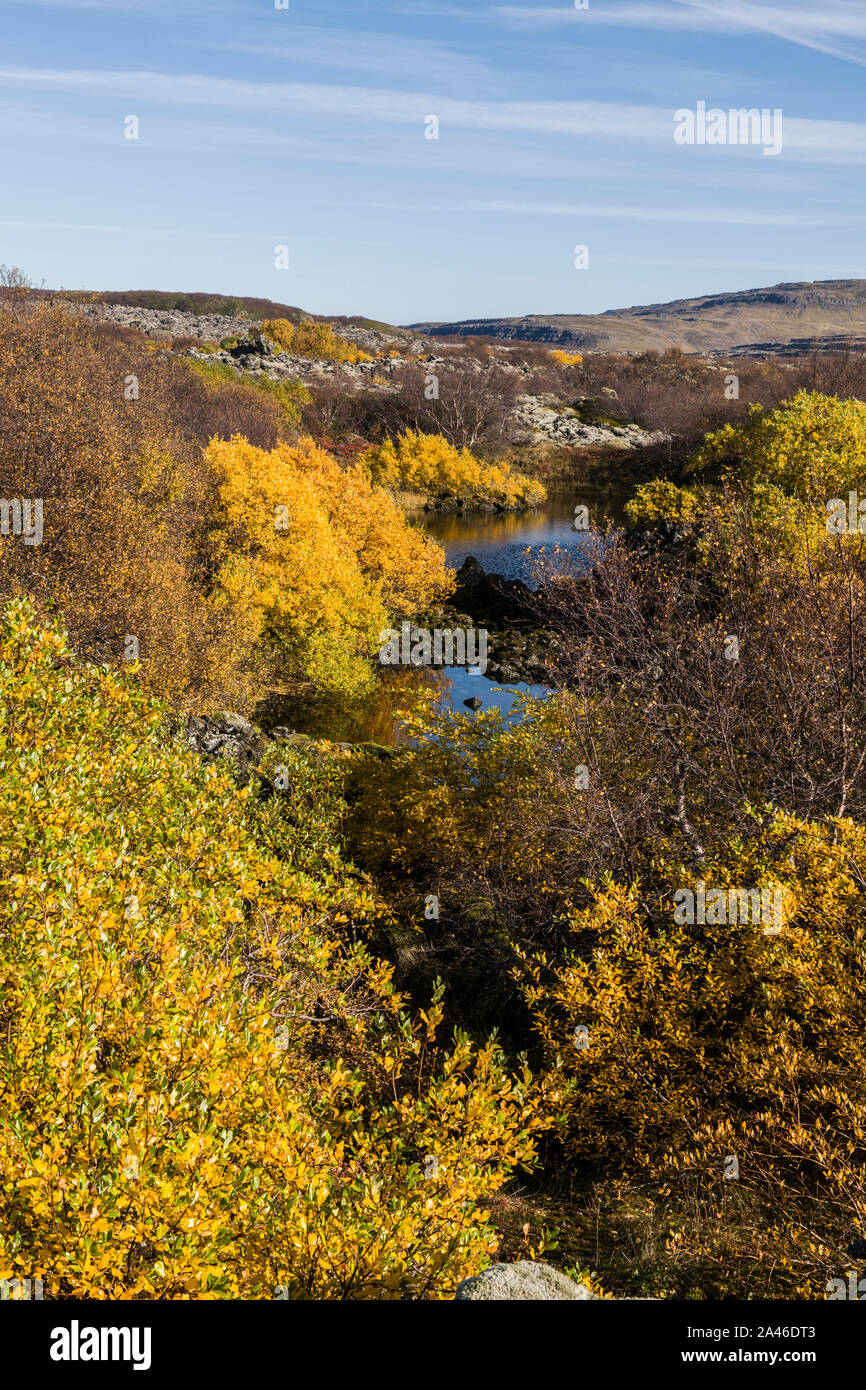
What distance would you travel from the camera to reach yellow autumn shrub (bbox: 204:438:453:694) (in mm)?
31688

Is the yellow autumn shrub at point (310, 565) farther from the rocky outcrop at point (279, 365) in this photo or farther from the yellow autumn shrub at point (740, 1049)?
the rocky outcrop at point (279, 365)

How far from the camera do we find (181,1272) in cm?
458

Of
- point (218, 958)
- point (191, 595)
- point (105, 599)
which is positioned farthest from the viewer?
point (191, 595)

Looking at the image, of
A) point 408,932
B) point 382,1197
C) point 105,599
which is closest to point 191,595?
point 105,599

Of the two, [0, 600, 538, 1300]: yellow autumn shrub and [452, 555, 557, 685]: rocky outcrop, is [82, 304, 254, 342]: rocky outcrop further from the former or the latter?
[0, 600, 538, 1300]: yellow autumn shrub

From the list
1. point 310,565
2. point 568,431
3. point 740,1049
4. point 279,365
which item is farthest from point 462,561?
point 279,365

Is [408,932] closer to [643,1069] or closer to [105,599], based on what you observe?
[643,1069]

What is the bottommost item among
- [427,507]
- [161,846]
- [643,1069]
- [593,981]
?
[643,1069]

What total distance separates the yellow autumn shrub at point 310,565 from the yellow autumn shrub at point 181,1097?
65.5ft

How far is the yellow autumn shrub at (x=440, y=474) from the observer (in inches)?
2610

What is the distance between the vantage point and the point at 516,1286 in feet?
17.2

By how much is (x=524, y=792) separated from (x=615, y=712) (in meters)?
2.57

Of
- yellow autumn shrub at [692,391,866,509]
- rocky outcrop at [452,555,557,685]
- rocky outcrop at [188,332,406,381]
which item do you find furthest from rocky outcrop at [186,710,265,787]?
rocky outcrop at [188,332,406,381]

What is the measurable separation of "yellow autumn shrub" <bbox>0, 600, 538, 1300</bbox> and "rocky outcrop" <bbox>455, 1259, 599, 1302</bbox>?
0.17 m
